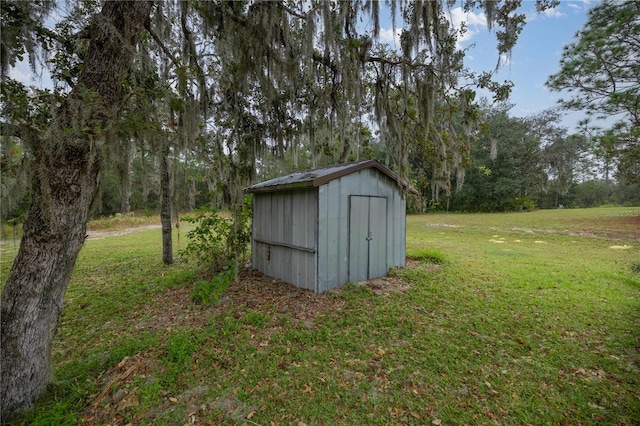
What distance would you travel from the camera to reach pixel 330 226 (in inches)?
197

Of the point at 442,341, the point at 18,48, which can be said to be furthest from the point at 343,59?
the point at 442,341

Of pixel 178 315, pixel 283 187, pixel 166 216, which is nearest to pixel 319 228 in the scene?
pixel 283 187

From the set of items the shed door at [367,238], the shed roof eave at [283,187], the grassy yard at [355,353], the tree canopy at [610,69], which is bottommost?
the grassy yard at [355,353]

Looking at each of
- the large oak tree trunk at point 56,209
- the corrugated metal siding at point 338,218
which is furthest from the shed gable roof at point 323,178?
the large oak tree trunk at point 56,209

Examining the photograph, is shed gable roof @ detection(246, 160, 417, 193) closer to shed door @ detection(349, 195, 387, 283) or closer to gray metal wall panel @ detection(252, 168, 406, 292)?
gray metal wall panel @ detection(252, 168, 406, 292)

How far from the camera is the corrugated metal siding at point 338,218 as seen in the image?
4.89 meters

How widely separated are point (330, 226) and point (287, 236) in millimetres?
986

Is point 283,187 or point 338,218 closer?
point 338,218

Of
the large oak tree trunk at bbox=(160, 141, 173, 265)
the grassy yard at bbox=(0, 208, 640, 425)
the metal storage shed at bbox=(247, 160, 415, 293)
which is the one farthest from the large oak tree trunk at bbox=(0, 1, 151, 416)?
the large oak tree trunk at bbox=(160, 141, 173, 265)

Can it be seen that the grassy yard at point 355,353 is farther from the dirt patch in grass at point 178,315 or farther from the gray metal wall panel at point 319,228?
the gray metal wall panel at point 319,228

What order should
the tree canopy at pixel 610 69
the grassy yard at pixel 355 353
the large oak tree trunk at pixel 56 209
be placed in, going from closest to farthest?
the large oak tree trunk at pixel 56 209 < the grassy yard at pixel 355 353 < the tree canopy at pixel 610 69

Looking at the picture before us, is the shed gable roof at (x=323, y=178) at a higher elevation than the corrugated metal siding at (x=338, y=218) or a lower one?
higher

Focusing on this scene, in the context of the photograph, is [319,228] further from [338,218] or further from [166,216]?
[166,216]

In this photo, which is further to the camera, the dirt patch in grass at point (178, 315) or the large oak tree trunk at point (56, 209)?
the dirt patch in grass at point (178, 315)
